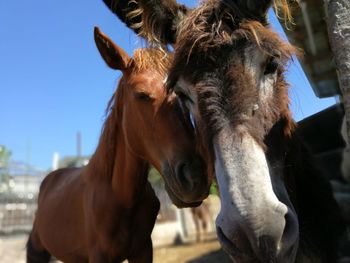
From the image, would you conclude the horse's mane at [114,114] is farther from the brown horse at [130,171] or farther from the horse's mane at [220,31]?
the horse's mane at [220,31]

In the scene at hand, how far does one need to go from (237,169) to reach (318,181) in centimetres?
115

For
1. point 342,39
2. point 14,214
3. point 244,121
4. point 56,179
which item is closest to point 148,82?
point 244,121

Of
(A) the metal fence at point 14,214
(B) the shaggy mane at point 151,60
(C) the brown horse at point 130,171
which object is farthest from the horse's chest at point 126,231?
(A) the metal fence at point 14,214

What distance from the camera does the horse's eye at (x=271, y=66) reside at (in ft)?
6.46

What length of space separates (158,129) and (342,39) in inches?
51.2

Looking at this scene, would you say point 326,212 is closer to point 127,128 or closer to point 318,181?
point 318,181

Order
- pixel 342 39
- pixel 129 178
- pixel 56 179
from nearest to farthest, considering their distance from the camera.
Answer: pixel 342 39
pixel 129 178
pixel 56 179

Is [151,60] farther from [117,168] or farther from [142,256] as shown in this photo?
[142,256]

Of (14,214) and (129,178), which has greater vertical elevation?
(129,178)

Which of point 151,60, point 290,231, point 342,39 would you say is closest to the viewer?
point 290,231

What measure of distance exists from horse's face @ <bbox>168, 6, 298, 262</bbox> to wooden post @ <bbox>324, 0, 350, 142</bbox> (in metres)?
0.27

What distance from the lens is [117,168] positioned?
124 inches

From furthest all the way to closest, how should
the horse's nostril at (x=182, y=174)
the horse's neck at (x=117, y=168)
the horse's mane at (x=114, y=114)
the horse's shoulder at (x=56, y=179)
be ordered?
the horse's shoulder at (x=56, y=179), the horse's neck at (x=117, y=168), the horse's mane at (x=114, y=114), the horse's nostril at (x=182, y=174)

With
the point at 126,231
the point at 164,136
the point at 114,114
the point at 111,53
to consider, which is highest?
the point at 111,53
